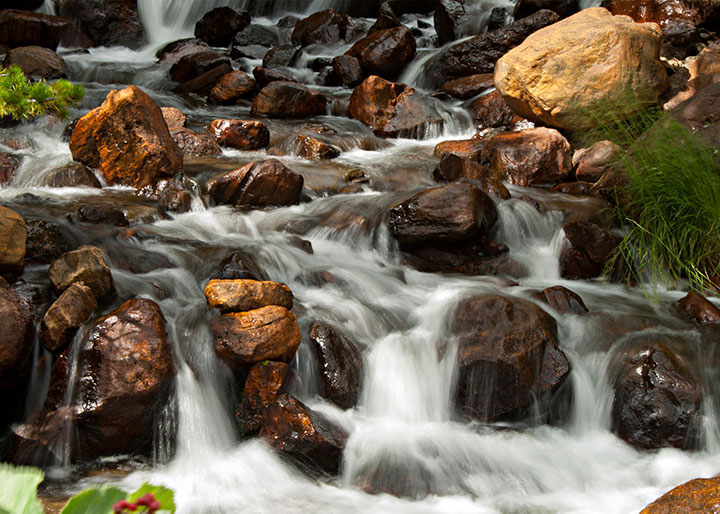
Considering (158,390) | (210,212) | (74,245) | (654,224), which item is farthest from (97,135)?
(654,224)

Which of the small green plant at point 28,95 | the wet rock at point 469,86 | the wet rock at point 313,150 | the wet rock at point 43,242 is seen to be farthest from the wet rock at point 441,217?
the wet rock at point 469,86

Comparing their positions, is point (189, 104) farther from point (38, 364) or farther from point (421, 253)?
point (38, 364)

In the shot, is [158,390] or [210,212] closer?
[158,390]

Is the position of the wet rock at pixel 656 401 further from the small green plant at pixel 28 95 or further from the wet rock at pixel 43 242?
the wet rock at pixel 43 242

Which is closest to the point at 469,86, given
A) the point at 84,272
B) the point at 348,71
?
the point at 348,71

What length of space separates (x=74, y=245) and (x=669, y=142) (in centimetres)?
533

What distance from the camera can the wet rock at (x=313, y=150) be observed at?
8.59 metres

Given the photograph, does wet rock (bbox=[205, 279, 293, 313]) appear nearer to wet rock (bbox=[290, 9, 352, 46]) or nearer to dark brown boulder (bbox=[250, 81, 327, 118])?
dark brown boulder (bbox=[250, 81, 327, 118])

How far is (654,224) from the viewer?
5629mm

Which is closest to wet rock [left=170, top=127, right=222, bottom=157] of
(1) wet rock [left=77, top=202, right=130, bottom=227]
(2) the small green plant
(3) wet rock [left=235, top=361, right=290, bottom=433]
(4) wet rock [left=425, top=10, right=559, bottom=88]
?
(1) wet rock [left=77, top=202, right=130, bottom=227]

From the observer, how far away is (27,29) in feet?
43.9

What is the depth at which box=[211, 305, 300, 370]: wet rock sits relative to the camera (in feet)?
12.4

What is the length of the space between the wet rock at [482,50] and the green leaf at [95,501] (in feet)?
40.8

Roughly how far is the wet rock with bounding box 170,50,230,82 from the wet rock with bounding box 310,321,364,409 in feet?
31.9
